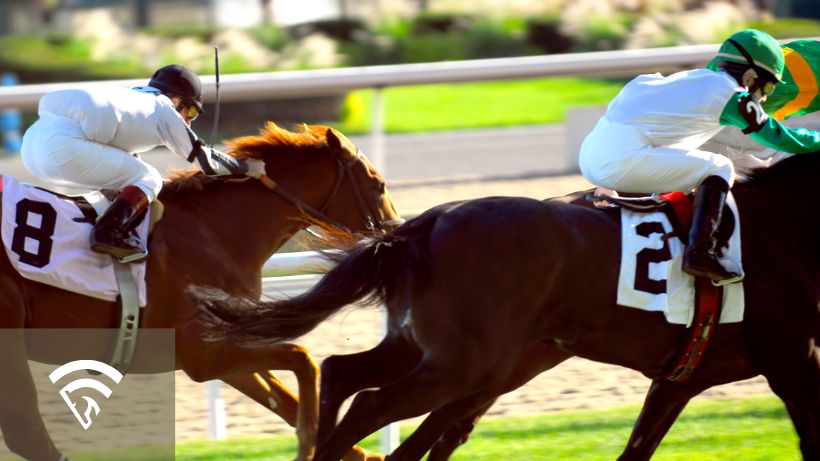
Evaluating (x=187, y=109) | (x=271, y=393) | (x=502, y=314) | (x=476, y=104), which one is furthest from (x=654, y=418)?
(x=476, y=104)

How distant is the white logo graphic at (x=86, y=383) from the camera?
15.3 feet

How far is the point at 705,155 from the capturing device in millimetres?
4395

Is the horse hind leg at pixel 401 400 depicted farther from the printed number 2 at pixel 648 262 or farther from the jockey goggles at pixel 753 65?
the jockey goggles at pixel 753 65

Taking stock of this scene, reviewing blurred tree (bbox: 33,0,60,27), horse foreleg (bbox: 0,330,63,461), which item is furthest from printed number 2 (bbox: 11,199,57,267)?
blurred tree (bbox: 33,0,60,27)

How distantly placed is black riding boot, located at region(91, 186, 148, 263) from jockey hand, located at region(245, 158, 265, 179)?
561 millimetres

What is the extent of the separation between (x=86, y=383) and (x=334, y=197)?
122cm

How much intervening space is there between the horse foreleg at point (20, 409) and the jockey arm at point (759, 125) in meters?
2.59

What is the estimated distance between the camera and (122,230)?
4.51 m

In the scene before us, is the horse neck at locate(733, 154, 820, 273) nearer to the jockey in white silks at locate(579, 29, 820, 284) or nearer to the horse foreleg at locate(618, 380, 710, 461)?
the jockey in white silks at locate(579, 29, 820, 284)

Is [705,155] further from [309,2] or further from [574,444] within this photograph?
[309,2]

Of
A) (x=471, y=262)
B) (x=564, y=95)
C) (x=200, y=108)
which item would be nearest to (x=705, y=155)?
(x=471, y=262)

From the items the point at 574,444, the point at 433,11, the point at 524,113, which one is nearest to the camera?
the point at 574,444

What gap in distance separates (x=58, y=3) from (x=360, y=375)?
18585 mm

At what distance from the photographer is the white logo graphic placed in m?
4.66
